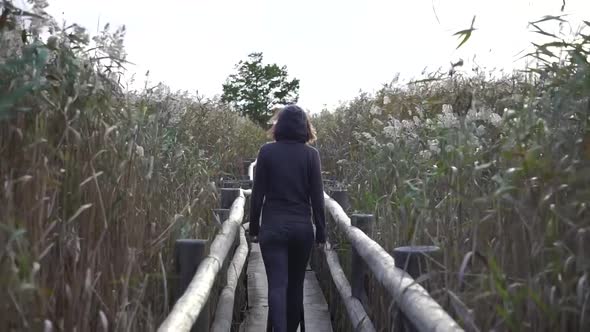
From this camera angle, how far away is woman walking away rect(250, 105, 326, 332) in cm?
550

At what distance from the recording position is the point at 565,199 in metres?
3.21

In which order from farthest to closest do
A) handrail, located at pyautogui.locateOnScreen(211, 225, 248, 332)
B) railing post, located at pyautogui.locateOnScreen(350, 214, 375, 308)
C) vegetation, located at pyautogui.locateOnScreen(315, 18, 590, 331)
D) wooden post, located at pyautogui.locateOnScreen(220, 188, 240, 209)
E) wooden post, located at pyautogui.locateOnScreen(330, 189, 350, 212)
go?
wooden post, located at pyautogui.locateOnScreen(220, 188, 240, 209), wooden post, located at pyautogui.locateOnScreen(330, 189, 350, 212), railing post, located at pyautogui.locateOnScreen(350, 214, 375, 308), handrail, located at pyautogui.locateOnScreen(211, 225, 248, 332), vegetation, located at pyautogui.locateOnScreen(315, 18, 590, 331)

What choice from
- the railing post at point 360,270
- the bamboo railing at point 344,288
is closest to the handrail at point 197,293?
the bamboo railing at point 344,288

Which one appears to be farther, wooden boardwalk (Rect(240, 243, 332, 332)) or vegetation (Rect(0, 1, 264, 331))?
wooden boardwalk (Rect(240, 243, 332, 332))

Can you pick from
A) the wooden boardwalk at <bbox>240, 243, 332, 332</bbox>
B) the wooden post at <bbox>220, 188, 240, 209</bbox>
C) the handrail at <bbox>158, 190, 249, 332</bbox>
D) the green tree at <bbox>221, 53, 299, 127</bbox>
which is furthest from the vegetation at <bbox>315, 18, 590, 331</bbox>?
the green tree at <bbox>221, 53, 299, 127</bbox>

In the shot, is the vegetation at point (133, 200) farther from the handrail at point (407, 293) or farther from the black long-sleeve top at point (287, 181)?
the black long-sleeve top at point (287, 181)

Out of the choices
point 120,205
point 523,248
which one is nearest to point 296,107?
point 120,205

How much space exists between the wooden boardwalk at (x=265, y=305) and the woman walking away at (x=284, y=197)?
1.29 metres

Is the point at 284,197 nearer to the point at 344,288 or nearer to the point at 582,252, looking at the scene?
the point at 344,288

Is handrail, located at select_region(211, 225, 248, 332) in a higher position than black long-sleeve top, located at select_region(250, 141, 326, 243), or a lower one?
lower

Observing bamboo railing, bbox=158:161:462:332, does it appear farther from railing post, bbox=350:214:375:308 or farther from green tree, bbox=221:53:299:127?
green tree, bbox=221:53:299:127

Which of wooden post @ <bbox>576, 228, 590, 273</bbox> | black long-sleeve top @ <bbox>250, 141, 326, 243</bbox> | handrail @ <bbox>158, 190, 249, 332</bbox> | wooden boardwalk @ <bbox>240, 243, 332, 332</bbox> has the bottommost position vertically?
wooden boardwalk @ <bbox>240, 243, 332, 332</bbox>

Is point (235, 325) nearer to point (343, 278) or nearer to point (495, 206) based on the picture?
point (343, 278)

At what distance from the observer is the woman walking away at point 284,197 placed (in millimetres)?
5496
